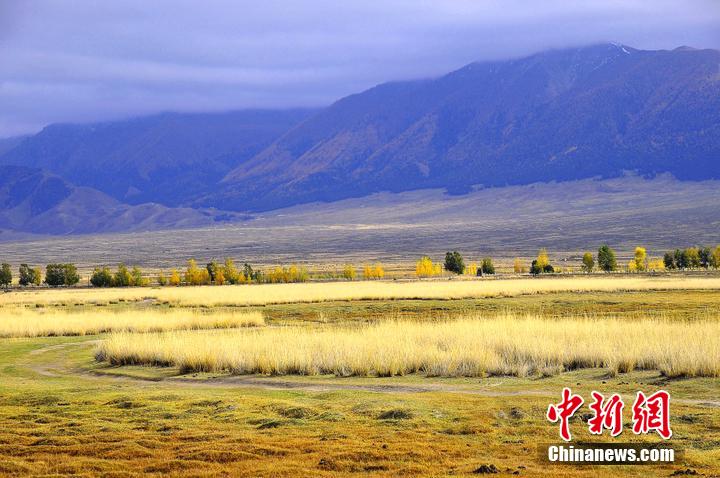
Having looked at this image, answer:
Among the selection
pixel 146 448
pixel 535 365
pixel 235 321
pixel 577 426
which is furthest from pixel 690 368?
pixel 235 321

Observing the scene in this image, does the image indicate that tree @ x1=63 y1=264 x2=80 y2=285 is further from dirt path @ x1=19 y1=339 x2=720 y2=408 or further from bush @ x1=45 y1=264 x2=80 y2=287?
dirt path @ x1=19 y1=339 x2=720 y2=408

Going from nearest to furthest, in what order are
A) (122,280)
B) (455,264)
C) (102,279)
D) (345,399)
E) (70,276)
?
1. (345,399)
2. (102,279)
3. (122,280)
4. (70,276)
5. (455,264)

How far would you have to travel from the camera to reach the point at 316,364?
23.9m

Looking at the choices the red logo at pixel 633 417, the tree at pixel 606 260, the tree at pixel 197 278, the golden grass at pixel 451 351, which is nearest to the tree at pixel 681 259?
the tree at pixel 606 260

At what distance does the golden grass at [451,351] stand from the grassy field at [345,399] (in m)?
0.05

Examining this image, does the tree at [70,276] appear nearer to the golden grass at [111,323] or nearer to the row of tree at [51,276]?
the row of tree at [51,276]

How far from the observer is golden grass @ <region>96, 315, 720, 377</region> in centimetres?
2212

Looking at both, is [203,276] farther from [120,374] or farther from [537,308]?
[120,374]

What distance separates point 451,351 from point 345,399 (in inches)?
236

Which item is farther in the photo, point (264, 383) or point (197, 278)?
point (197, 278)

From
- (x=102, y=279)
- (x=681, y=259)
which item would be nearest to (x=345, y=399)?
(x=102, y=279)

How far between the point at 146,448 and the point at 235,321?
2551cm

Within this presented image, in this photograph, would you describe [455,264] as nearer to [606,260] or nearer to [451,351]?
[606,260]

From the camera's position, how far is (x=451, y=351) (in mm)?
24047
